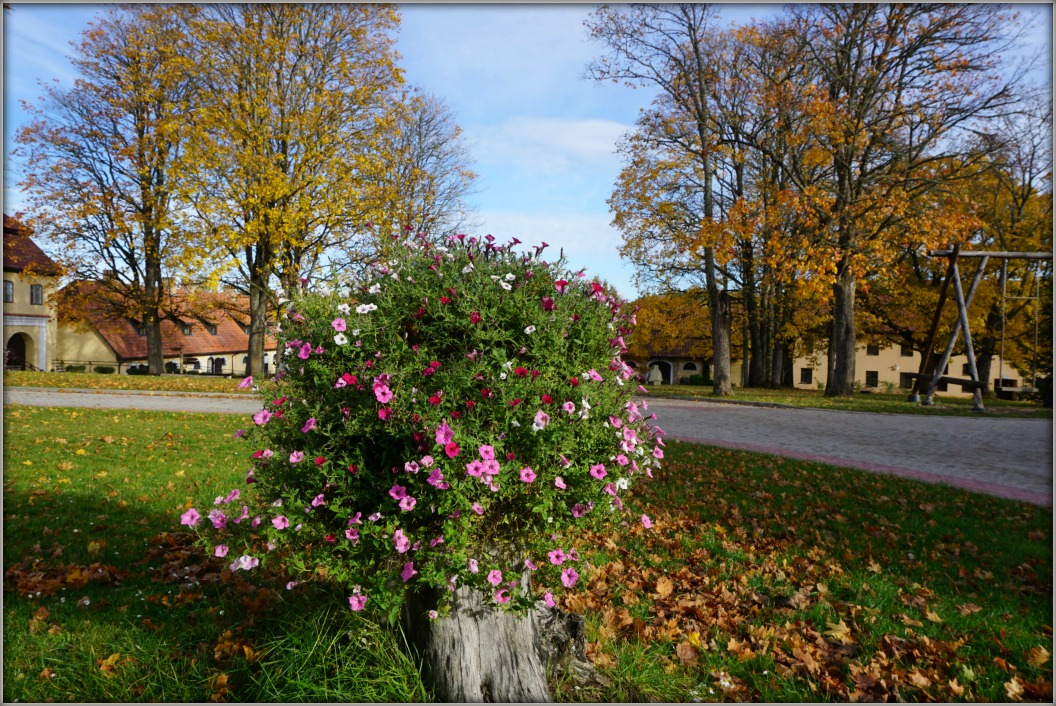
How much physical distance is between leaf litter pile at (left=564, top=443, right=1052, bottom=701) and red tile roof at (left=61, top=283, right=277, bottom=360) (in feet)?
57.8

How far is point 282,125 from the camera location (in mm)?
19875

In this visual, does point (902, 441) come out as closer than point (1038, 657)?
No

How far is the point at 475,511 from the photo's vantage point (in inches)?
110

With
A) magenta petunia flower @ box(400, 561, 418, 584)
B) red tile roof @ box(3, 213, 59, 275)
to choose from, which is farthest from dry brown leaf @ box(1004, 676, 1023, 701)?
red tile roof @ box(3, 213, 59, 275)

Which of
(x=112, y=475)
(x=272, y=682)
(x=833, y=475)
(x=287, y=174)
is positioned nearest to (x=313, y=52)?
(x=287, y=174)

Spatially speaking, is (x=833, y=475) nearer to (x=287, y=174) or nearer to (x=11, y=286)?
(x=287, y=174)

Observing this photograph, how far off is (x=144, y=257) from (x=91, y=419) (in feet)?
61.3

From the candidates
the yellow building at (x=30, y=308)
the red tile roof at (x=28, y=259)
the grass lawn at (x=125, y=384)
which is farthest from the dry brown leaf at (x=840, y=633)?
the red tile roof at (x=28, y=259)

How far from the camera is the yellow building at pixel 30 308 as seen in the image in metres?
27.5

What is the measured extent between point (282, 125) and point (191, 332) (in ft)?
62.8

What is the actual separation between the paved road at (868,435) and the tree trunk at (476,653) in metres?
6.11

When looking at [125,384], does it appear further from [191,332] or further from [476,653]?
[476,653]

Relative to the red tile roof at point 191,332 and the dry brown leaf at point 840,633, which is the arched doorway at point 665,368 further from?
the dry brown leaf at point 840,633

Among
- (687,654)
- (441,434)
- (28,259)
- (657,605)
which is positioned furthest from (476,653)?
(28,259)
